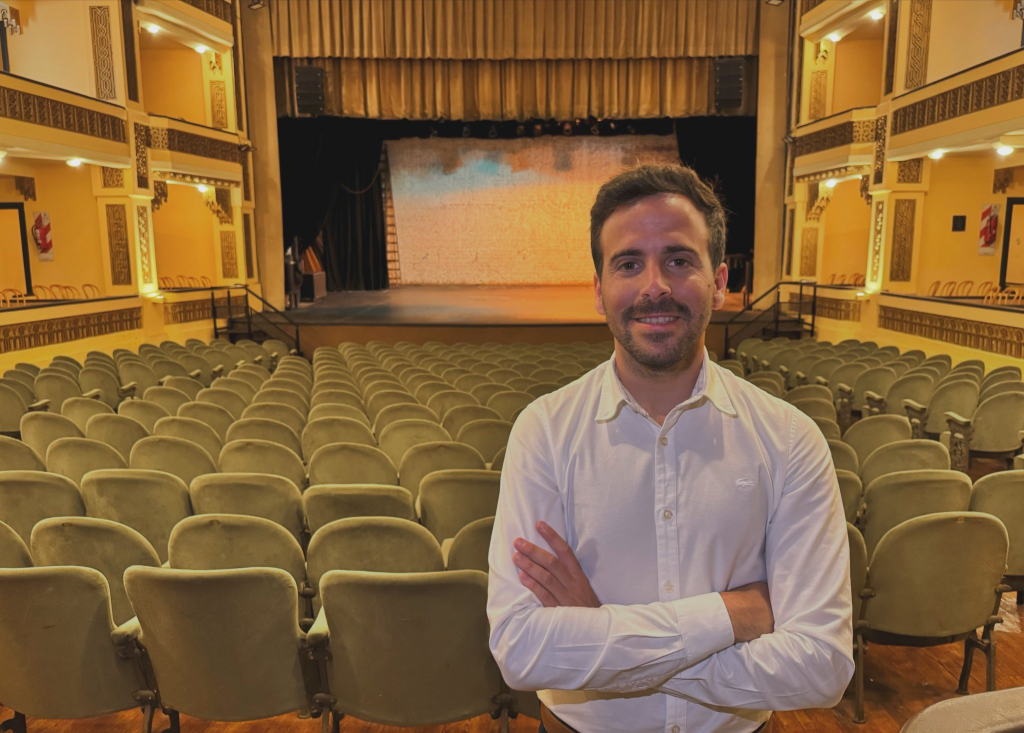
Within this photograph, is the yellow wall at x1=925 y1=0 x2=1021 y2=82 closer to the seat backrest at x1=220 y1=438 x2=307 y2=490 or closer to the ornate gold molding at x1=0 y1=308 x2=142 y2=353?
the seat backrest at x1=220 y1=438 x2=307 y2=490

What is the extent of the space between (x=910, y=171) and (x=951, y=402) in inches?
337

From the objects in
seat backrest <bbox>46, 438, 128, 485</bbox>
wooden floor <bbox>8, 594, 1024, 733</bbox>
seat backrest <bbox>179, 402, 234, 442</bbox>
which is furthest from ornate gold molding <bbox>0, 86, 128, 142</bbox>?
wooden floor <bbox>8, 594, 1024, 733</bbox>

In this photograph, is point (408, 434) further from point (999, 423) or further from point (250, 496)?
point (999, 423)

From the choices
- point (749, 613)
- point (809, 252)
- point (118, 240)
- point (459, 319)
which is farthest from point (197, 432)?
point (809, 252)

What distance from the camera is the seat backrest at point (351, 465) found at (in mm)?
3768

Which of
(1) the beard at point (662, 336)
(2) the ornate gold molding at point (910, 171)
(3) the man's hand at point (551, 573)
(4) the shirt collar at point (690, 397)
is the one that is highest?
(2) the ornate gold molding at point (910, 171)

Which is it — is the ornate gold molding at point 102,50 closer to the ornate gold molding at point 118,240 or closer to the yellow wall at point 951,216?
the ornate gold molding at point 118,240

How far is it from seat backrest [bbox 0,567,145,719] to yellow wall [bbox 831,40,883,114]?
54.7 ft

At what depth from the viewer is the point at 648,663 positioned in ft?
4.12

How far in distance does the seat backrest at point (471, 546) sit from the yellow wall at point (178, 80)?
1539 centimetres

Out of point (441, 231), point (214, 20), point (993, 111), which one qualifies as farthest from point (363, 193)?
point (993, 111)

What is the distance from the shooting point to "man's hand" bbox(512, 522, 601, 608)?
132 centimetres

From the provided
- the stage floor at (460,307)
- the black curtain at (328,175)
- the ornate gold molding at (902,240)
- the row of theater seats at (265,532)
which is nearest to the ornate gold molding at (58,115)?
the stage floor at (460,307)

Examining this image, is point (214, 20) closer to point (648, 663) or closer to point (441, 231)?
point (441, 231)
